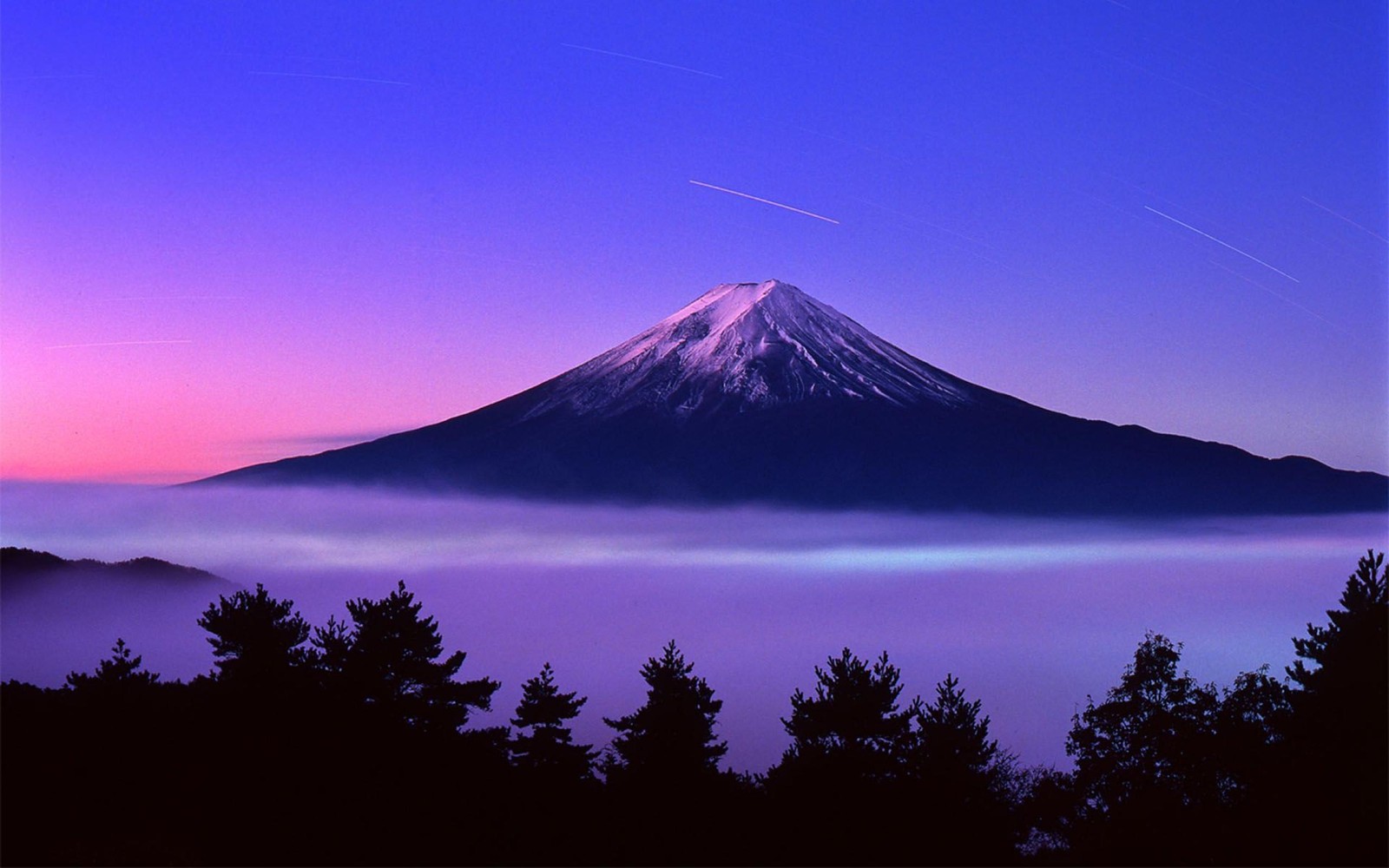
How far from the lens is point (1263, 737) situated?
117ft

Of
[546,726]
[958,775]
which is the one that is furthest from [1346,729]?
[546,726]

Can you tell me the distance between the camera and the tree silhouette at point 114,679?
121 feet

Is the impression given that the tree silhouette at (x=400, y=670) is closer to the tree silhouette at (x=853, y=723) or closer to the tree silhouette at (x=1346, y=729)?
the tree silhouette at (x=853, y=723)

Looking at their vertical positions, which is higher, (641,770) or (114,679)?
(114,679)

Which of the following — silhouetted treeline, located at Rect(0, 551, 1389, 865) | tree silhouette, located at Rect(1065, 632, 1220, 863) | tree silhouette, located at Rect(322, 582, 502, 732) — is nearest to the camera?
silhouetted treeline, located at Rect(0, 551, 1389, 865)

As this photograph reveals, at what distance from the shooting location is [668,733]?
1619 inches

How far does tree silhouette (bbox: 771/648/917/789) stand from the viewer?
39031mm

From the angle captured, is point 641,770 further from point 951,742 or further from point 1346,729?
point 1346,729

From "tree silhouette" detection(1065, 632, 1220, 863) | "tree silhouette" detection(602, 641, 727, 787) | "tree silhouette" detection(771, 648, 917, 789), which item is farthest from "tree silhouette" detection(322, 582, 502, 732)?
"tree silhouette" detection(1065, 632, 1220, 863)

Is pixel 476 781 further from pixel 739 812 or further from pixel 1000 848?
pixel 1000 848

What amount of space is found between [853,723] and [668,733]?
650 cm

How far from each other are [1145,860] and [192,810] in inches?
840

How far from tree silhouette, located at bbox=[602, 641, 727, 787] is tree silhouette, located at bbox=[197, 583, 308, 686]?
12379 mm

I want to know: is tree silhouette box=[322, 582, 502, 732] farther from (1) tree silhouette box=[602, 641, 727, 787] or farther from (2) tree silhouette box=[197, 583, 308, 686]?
(1) tree silhouette box=[602, 641, 727, 787]
